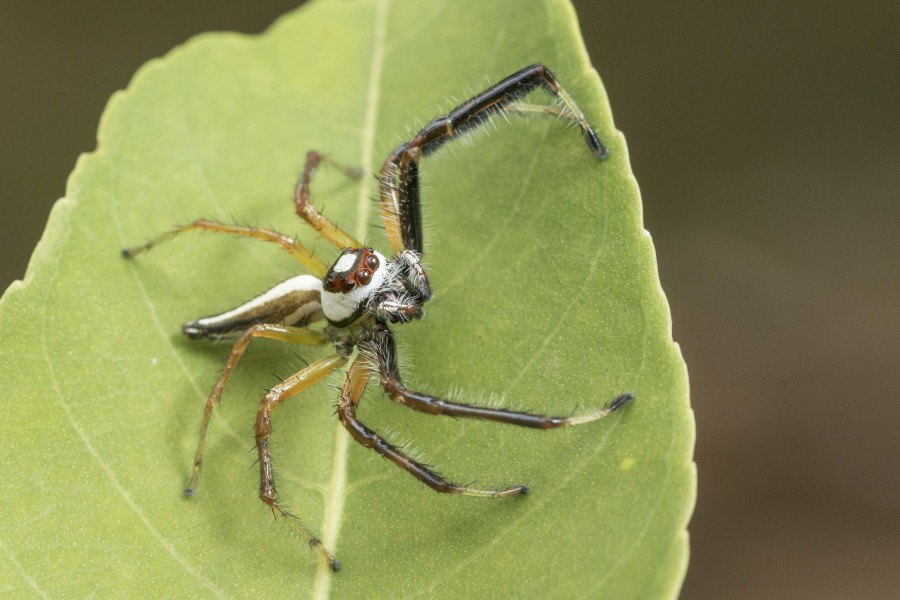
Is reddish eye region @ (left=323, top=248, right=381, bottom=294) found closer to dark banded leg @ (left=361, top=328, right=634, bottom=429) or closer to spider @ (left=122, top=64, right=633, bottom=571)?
spider @ (left=122, top=64, right=633, bottom=571)

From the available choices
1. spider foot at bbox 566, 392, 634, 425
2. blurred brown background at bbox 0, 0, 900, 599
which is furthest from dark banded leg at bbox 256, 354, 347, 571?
blurred brown background at bbox 0, 0, 900, 599

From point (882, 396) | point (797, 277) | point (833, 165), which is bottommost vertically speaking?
point (882, 396)

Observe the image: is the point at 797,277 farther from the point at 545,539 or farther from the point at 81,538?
the point at 81,538

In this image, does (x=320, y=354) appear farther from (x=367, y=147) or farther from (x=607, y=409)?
(x=607, y=409)

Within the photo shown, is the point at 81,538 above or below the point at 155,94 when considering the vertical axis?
below

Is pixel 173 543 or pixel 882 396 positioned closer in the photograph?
pixel 173 543

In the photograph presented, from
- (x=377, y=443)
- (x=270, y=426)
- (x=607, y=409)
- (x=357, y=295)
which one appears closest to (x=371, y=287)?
(x=357, y=295)

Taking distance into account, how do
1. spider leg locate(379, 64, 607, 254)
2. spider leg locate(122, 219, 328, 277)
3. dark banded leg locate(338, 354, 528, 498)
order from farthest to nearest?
spider leg locate(122, 219, 328, 277) < spider leg locate(379, 64, 607, 254) < dark banded leg locate(338, 354, 528, 498)

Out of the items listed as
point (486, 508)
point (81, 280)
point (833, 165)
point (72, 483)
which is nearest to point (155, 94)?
point (81, 280)
